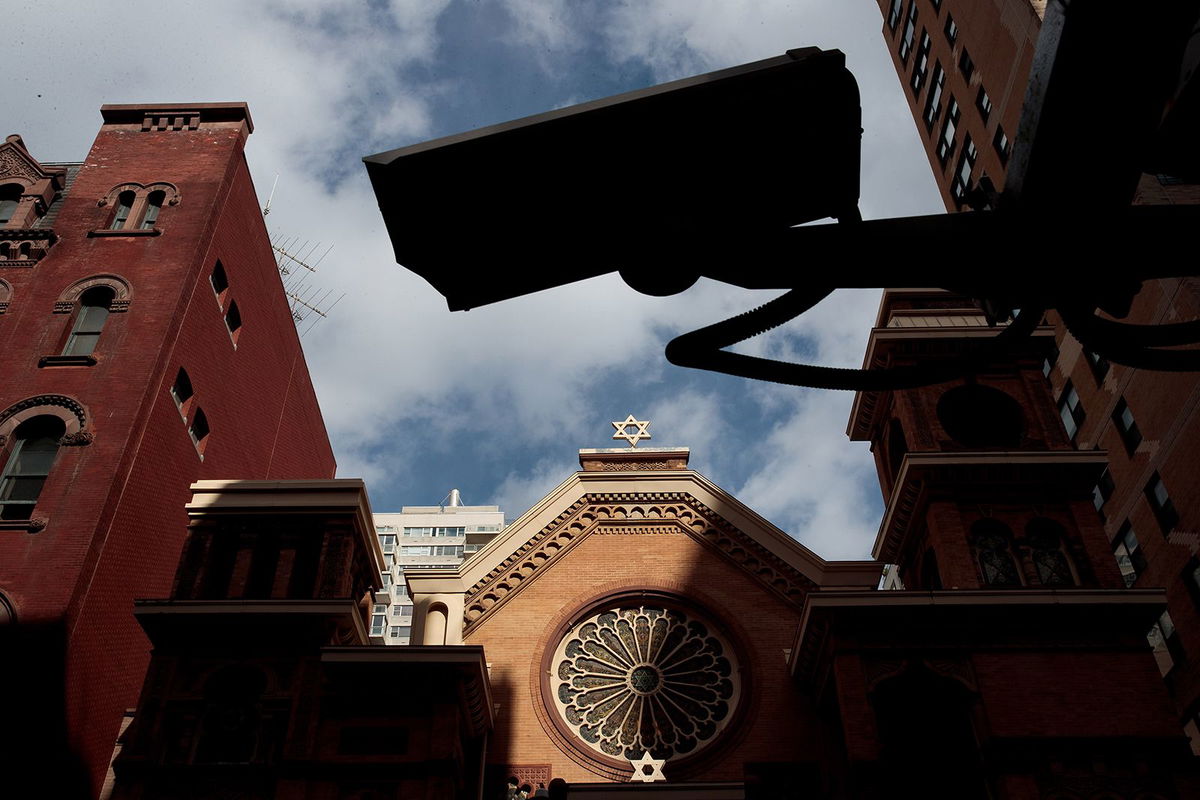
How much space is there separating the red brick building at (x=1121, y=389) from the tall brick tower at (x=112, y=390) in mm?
22999

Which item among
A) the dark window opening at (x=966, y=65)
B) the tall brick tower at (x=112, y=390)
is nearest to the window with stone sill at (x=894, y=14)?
the dark window opening at (x=966, y=65)

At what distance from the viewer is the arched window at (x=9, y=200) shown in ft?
106

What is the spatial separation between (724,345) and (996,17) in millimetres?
43269

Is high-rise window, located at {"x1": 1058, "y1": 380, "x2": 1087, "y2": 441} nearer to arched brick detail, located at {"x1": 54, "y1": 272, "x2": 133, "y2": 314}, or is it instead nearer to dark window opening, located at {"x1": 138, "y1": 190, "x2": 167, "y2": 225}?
arched brick detail, located at {"x1": 54, "y1": 272, "x2": 133, "y2": 314}

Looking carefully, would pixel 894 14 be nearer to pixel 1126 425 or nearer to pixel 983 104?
pixel 983 104

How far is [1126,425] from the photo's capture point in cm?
3397

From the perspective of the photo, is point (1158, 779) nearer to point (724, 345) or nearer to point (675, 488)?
point (675, 488)

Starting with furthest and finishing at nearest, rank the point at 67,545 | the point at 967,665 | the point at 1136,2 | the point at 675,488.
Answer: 1. the point at 675,488
2. the point at 67,545
3. the point at 967,665
4. the point at 1136,2

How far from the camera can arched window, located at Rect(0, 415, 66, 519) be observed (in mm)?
25109

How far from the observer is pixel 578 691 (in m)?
22.9

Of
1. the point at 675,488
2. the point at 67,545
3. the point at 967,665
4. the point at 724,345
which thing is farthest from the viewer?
the point at 675,488

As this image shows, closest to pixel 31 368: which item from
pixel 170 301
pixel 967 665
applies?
pixel 170 301

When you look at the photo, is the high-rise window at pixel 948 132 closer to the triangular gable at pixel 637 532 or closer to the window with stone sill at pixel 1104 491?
the window with stone sill at pixel 1104 491

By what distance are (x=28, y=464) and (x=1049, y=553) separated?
25.6m
